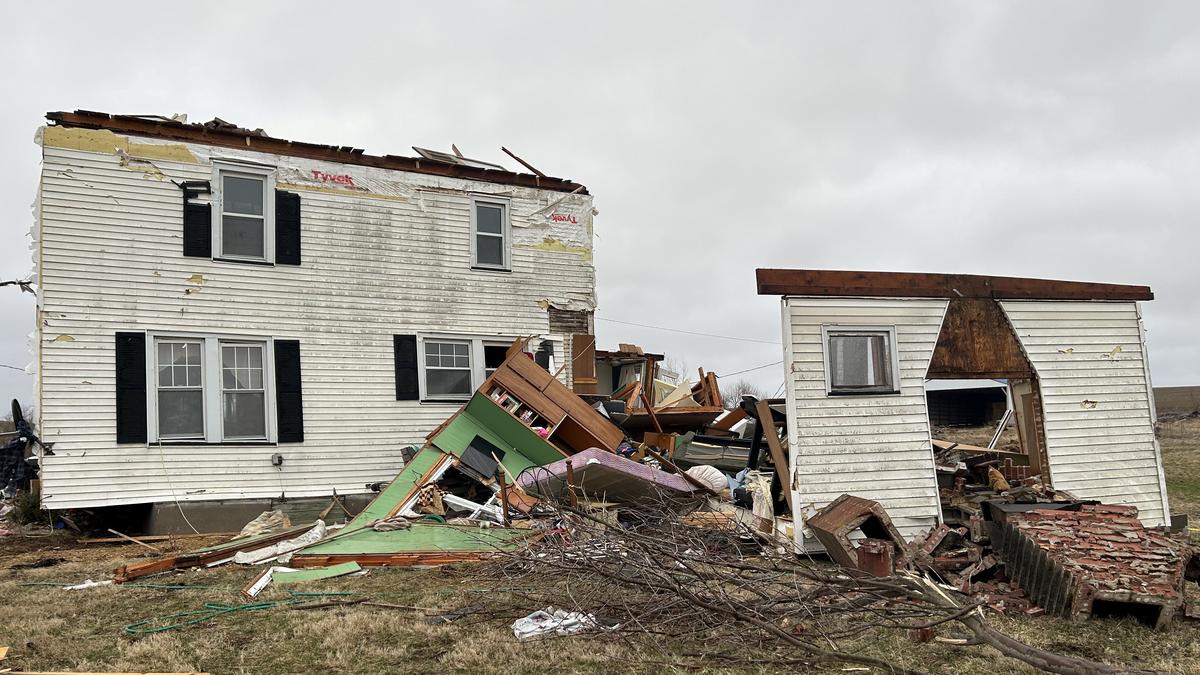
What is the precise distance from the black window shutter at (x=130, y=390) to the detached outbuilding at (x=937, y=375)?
326 inches

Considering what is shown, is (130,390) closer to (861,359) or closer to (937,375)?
(861,359)

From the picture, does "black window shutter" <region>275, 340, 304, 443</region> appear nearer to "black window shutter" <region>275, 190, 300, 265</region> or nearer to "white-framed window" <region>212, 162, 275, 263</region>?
"black window shutter" <region>275, 190, 300, 265</region>

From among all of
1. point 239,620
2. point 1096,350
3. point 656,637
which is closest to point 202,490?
point 239,620

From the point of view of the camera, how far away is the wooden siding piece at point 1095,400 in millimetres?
10633

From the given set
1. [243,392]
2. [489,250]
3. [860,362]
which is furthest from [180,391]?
[860,362]

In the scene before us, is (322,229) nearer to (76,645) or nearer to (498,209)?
(498,209)

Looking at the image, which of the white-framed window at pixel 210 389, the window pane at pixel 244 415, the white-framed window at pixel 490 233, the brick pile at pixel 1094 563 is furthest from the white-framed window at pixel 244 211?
the brick pile at pixel 1094 563

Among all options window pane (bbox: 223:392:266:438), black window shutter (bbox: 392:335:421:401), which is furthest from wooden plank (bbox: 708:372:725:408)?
window pane (bbox: 223:392:266:438)

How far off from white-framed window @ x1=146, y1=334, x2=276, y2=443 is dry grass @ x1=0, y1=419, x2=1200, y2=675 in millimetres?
4289

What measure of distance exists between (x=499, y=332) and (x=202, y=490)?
192 inches

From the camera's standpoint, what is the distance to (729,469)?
13.2 m

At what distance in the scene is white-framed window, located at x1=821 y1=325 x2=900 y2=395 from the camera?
9984mm

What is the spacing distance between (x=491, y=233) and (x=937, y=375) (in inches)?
291

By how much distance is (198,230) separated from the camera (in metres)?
12.6
